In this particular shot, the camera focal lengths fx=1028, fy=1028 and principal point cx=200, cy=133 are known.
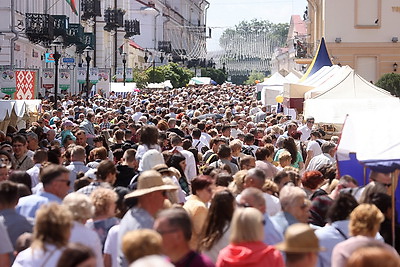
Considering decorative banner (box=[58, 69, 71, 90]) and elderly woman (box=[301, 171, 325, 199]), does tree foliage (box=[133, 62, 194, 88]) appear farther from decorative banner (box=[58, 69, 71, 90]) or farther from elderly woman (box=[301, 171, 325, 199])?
elderly woman (box=[301, 171, 325, 199])

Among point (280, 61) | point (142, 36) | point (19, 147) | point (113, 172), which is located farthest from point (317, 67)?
point (280, 61)

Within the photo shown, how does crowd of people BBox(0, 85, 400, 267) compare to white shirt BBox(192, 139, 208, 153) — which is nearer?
crowd of people BBox(0, 85, 400, 267)

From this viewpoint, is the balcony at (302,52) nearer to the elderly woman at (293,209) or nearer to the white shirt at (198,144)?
the white shirt at (198,144)

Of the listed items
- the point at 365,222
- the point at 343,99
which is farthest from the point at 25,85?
the point at 365,222

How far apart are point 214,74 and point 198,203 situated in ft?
394

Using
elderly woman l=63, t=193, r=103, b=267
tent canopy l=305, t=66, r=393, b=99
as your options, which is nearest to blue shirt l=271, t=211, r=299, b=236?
elderly woman l=63, t=193, r=103, b=267

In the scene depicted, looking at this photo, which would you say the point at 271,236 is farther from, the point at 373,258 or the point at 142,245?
the point at 373,258

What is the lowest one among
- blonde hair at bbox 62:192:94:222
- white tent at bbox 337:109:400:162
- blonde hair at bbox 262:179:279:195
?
blonde hair at bbox 262:179:279:195

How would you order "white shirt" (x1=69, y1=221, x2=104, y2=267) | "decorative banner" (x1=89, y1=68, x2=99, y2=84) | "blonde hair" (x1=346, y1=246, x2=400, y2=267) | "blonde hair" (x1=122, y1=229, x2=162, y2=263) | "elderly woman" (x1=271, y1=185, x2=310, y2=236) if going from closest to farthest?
"blonde hair" (x1=346, y1=246, x2=400, y2=267) → "blonde hair" (x1=122, y1=229, x2=162, y2=263) → "white shirt" (x1=69, y1=221, x2=104, y2=267) → "elderly woman" (x1=271, y1=185, x2=310, y2=236) → "decorative banner" (x1=89, y1=68, x2=99, y2=84)

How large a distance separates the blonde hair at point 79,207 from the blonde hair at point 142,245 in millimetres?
2048

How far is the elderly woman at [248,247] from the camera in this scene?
22.2ft

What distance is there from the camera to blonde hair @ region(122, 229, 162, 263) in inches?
230

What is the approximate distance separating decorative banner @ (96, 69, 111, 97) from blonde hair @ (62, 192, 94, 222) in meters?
43.5

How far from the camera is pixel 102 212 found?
8688mm
